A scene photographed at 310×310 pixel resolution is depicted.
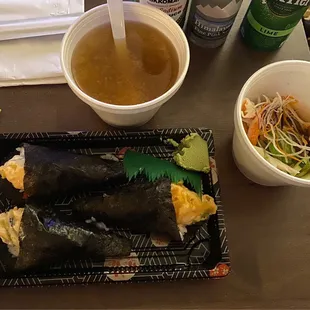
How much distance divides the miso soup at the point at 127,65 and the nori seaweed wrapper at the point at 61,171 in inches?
5.2

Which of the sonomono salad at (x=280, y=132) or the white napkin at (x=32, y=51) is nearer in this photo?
the sonomono salad at (x=280, y=132)

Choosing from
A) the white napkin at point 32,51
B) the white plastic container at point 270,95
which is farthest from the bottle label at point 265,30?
the white napkin at point 32,51

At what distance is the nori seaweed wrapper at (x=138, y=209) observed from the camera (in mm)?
758

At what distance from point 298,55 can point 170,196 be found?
451mm

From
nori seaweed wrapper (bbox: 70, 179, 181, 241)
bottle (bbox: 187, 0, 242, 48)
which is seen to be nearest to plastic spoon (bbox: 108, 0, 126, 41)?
bottle (bbox: 187, 0, 242, 48)

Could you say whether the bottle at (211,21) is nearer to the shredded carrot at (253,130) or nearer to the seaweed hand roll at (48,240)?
the shredded carrot at (253,130)

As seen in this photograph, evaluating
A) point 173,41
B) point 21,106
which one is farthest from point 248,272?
point 21,106

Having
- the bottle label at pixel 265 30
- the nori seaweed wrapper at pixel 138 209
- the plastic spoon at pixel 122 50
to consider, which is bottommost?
the nori seaweed wrapper at pixel 138 209

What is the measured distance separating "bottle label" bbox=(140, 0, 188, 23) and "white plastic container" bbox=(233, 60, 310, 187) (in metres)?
0.20

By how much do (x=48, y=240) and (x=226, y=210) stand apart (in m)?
0.33

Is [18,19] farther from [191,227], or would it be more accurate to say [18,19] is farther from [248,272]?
[248,272]

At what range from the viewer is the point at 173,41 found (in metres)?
0.76

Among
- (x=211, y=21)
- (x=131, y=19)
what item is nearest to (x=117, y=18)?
(x=131, y=19)

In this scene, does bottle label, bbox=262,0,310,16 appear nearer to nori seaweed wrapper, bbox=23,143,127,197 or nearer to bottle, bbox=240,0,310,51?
bottle, bbox=240,0,310,51
